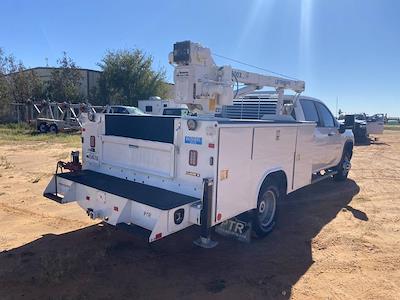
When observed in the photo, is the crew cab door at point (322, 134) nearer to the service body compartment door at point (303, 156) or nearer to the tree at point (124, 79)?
the service body compartment door at point (303, 156)

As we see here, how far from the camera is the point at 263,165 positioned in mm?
4668

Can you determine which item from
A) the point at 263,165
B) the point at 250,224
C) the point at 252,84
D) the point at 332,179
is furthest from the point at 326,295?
the point at 332,179

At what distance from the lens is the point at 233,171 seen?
4.10 m

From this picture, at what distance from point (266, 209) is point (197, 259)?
4.58 ft

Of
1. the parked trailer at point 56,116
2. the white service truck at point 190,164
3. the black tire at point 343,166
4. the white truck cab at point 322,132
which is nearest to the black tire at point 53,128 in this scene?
the parked trailer at point 56,116

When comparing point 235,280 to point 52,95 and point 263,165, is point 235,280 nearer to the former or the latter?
point 263,165

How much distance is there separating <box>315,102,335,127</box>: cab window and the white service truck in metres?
1.97

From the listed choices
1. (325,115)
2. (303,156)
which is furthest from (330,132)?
(303,156)

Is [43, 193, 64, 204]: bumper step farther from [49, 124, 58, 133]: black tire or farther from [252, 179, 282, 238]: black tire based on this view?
[49, 124, 58, 133]: black tire

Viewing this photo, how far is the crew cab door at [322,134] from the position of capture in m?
7.13

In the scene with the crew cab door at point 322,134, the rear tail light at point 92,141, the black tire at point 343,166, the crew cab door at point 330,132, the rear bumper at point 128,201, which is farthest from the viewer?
the black tire at point 343,166

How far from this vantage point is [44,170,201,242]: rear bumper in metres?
3.60

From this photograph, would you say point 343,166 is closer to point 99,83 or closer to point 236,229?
point 236,229

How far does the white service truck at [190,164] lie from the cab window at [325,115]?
6.47ft
